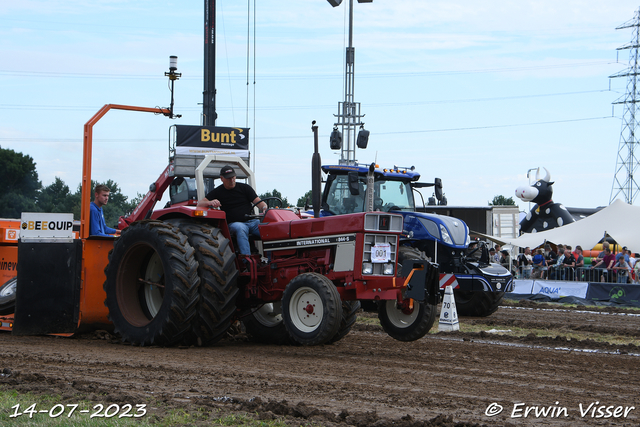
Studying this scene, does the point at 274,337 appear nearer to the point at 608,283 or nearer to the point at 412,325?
the point at 412,325

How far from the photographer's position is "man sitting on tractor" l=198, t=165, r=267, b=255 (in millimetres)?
8820

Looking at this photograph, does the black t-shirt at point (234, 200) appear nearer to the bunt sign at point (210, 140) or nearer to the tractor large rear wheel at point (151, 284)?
the tractor large rear wheel at point (151, 284)

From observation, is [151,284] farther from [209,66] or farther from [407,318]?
[209,66]

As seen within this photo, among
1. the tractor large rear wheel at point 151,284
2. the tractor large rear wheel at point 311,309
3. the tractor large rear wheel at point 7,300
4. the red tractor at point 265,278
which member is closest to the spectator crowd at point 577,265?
the red tractor at point 265,278

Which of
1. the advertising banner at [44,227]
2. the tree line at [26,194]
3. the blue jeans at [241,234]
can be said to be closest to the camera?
the blue jeans at [241,234]

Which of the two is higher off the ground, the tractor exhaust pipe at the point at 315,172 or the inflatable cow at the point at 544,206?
the inflatable cow at the point at 544,206

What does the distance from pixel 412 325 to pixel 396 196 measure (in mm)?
5661

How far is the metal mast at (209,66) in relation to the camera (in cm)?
1825

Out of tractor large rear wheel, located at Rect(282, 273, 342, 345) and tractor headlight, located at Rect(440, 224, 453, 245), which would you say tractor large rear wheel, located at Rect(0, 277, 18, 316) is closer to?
tractor large rear wheel, located at Rect(282, 273, 342, 345)

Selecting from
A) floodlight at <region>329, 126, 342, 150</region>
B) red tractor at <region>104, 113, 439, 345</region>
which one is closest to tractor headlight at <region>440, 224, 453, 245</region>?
floodlight at <region>329, 126, 342, 150</region>

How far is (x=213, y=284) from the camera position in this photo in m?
8.19

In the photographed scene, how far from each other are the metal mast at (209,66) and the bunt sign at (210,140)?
2.83 metres

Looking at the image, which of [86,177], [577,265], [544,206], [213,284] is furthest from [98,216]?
[544,206]

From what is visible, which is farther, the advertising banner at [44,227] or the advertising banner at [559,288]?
the advertising banner at [559,288]
